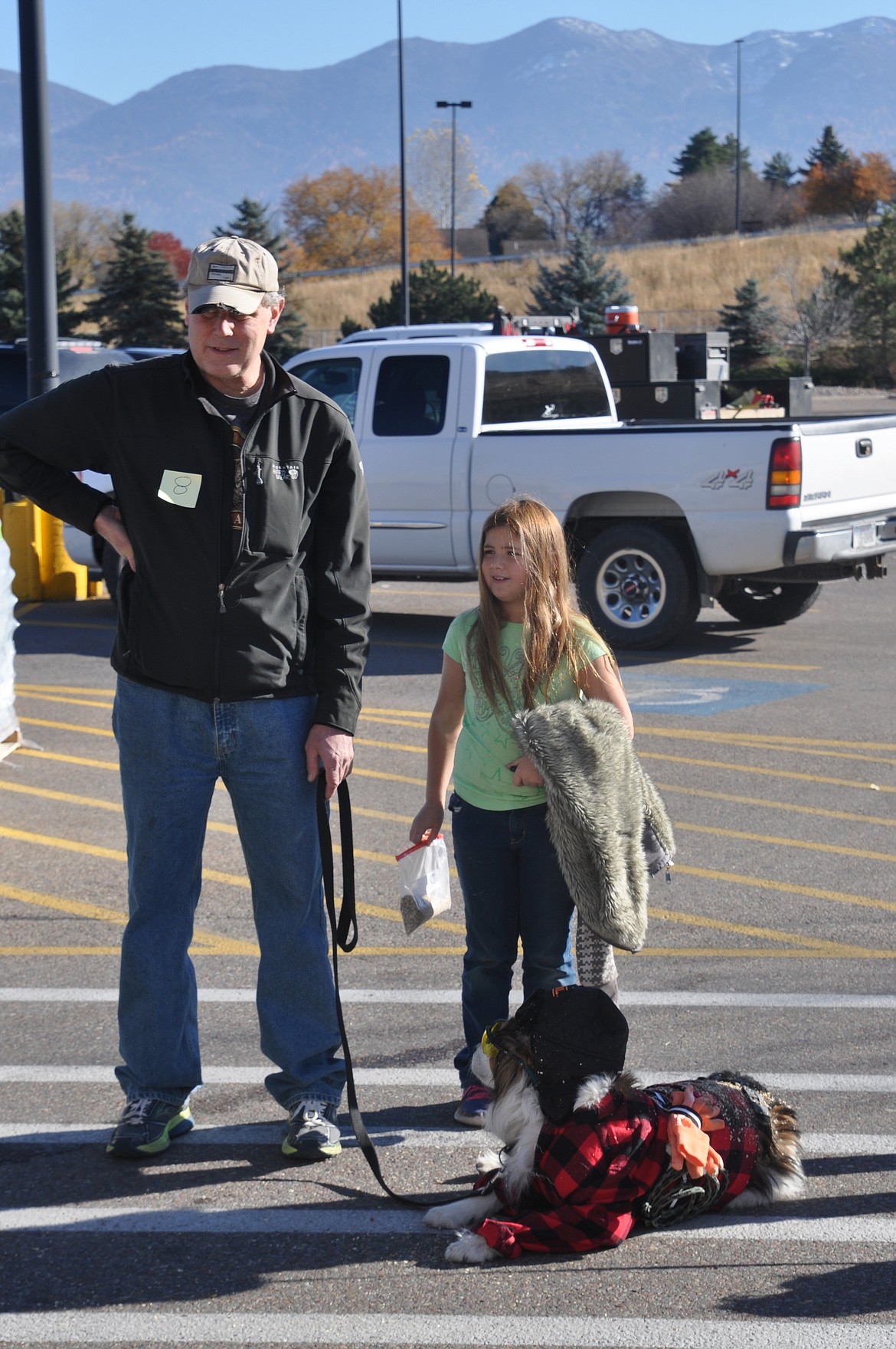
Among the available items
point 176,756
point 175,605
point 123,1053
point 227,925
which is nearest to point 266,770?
point 176,756

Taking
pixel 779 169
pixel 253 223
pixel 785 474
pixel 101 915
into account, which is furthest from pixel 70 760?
pixel 779 169

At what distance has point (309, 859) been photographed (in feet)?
12.3

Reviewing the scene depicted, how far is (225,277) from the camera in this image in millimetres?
3457

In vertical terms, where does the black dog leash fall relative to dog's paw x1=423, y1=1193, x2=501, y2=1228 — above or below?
above

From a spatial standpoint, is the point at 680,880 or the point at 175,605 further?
the point at 680,880

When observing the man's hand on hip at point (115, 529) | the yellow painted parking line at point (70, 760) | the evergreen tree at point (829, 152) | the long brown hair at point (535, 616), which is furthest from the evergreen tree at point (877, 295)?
the evergreen tree at point (829, 152)

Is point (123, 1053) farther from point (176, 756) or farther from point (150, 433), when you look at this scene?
point (150, 433)

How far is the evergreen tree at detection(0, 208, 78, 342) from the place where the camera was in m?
48.2

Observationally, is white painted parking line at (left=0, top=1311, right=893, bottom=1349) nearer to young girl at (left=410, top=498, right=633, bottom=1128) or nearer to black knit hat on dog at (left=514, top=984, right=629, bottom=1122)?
black knit hat on dog at (left=514, top=984, right=629, bottom=1122)

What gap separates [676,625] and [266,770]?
24.3 ft

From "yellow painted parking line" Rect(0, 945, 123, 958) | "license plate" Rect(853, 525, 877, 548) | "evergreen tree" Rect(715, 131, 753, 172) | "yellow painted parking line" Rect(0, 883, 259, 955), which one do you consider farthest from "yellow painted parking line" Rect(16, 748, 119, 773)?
"evergreen tree" Rect(715, 131, 753, 172)

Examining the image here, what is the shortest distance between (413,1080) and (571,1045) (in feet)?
3.49

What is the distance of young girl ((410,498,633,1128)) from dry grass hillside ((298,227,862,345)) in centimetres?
5295

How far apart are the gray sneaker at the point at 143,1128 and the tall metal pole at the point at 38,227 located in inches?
357
